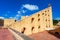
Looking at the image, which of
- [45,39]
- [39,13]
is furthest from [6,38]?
A: [39,13]

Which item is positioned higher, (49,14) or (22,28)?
(49,14)

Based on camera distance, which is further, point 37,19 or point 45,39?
point 37,19

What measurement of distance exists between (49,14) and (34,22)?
2.71 meters

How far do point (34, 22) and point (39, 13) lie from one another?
1.99 metres

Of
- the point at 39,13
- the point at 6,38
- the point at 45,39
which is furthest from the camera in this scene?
the point at 39,13

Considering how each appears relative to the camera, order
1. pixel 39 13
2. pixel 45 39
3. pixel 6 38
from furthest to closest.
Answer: pixel 39 13 → pixel 45 39 → pixel 6 38

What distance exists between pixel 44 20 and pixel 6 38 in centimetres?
2206

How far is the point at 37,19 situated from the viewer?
87.1 feet

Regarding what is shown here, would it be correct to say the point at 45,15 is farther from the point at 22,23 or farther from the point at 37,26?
the point at 22,23

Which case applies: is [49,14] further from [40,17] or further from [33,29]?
[33,29]

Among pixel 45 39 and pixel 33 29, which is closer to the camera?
pixel 45 39

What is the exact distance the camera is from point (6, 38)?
455 cm

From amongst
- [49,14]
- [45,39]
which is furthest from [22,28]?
[45,39]

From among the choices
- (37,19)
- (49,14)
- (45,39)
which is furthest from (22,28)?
(45,39)
